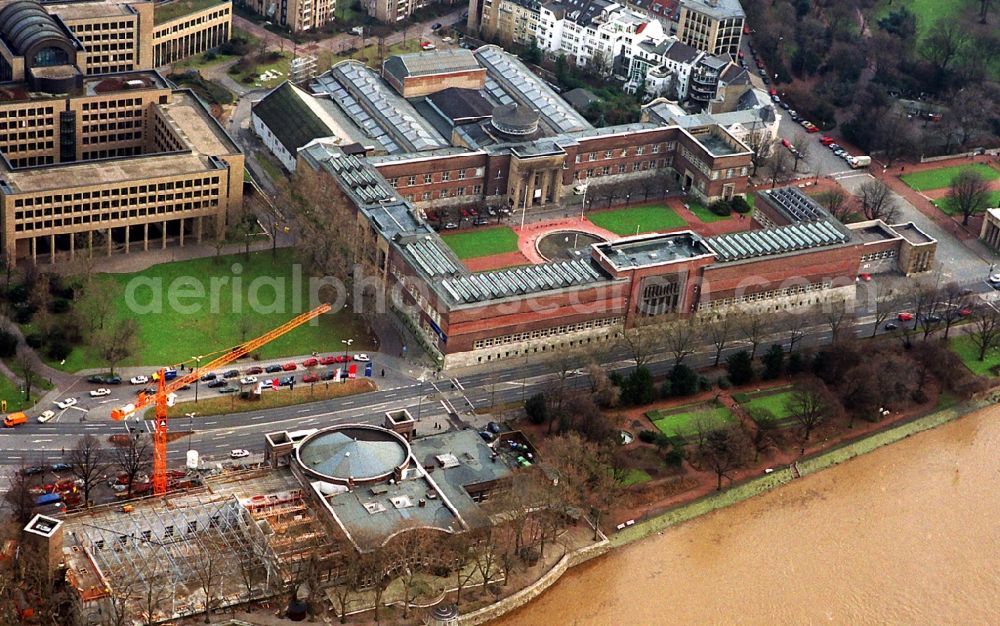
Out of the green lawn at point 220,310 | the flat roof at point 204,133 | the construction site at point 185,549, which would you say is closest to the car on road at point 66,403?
the green lawn at point 220,310

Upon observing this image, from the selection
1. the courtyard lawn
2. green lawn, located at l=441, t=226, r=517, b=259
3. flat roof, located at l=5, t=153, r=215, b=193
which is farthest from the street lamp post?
green lawn, located at l=441, t=226, r=517, b=259

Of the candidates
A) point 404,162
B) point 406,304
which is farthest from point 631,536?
point 404,162

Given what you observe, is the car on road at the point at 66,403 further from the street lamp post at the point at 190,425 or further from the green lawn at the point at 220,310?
the street lamp post at the point at 190,425

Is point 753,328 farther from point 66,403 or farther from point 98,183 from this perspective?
point 98,183

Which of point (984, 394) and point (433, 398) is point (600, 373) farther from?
point (984, 394)

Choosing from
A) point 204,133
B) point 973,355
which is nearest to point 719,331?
point 973,355

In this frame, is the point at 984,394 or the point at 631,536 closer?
the point at 631,536
